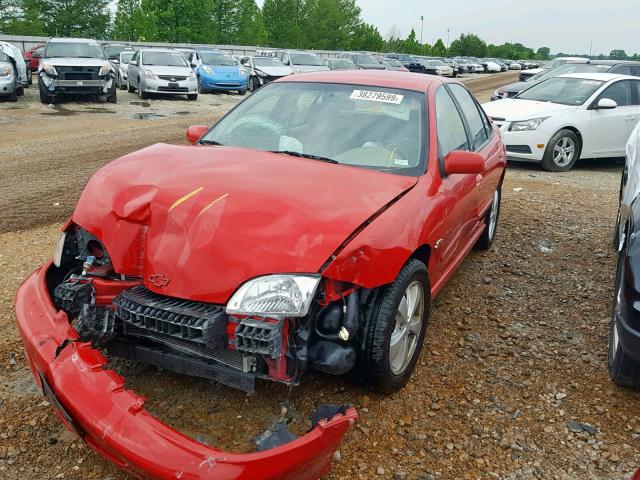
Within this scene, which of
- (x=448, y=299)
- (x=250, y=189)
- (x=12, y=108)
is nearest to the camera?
(x=250, y=189)

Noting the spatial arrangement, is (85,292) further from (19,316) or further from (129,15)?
(129,15)

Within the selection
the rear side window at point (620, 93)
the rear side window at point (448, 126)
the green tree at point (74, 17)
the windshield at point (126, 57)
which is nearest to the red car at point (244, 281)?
the rear side window at point (448, 126)

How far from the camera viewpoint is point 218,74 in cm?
2106

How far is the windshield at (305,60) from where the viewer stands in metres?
24.5

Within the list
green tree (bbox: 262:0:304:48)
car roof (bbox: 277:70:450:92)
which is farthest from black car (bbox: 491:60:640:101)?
green tree (bbox: 262:0:304:48)

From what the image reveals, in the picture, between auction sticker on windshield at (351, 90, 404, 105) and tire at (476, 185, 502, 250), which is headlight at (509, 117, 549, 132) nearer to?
tire at (476, 185, 502, 250)

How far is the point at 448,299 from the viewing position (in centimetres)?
459

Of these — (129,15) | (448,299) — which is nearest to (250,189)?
(448,299)

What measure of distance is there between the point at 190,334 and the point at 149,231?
0.59m

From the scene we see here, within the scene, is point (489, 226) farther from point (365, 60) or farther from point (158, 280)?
point (365, 60)

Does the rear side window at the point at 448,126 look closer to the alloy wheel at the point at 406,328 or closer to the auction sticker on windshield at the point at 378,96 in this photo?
the auction sticker on windshield at the point at 378,96

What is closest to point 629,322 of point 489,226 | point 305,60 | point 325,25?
point 489,226

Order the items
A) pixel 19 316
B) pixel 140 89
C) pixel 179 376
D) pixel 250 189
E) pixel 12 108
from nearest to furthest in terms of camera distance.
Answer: pixel 19 316, pixel 250 189, pixel 179 376, pixel 12 108, pixel 140 89

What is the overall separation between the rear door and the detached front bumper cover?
903 centimetres
